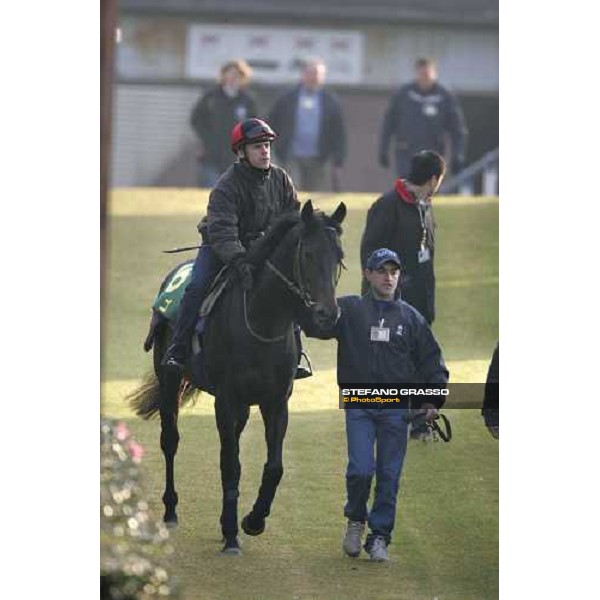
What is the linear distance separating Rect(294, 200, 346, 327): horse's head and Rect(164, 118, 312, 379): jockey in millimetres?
408

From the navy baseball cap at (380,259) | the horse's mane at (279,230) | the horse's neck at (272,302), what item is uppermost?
the horse's mane at (279,230)

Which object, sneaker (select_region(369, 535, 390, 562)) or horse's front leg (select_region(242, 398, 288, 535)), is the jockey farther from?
sneaker (select_region(369, 535, 390, 562))

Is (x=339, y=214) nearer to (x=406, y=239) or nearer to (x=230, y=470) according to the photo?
(x=406, y=239)

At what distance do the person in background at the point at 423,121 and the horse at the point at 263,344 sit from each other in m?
1.07

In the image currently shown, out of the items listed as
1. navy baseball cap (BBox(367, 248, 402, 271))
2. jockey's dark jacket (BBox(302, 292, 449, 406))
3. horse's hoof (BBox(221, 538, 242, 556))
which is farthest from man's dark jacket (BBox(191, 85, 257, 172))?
horse's hoof (BBox(221, 538, 242, 556))

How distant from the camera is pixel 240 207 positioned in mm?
12609

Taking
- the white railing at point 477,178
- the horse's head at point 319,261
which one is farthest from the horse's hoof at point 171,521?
the white railing at point 477,178

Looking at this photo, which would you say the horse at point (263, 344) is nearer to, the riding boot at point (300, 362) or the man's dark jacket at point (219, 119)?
the riding boot at point (300, 362)

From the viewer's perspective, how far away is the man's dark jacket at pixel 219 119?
1291cm
